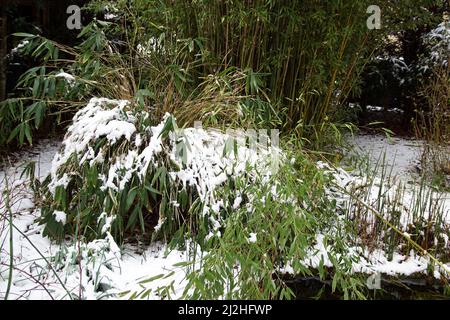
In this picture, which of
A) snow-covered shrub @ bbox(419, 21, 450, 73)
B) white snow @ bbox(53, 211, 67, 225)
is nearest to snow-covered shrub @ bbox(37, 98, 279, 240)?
white snow @ bbox(53, 211, 67, 225)

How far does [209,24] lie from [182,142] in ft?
3.37

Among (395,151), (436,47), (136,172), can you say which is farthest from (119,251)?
(436,47)

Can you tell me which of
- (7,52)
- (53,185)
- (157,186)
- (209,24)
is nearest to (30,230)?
(53,185)

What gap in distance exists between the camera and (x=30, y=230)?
8.36 ft

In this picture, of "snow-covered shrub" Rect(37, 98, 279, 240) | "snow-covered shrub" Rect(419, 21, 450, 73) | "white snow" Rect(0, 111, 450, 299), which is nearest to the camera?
"white snow" Rect(0, 111, 450, 299)

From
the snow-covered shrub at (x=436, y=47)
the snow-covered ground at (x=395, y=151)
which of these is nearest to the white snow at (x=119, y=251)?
the snow-covered ground at (x=395, y=151)

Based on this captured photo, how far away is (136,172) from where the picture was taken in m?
2.38

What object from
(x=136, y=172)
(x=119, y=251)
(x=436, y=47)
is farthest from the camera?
(x=436, y=47)

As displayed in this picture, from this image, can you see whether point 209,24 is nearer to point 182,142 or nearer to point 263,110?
point 263,110

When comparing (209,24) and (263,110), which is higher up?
(209,24)

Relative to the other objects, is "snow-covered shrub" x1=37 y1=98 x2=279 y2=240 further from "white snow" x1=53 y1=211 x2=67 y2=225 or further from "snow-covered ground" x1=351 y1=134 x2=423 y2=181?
"snow-covered ground" x1=351 y1=134 x2=423 y2=181

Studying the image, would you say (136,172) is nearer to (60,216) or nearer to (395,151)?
(60,216)

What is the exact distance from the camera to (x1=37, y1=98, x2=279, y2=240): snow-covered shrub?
7.68ft

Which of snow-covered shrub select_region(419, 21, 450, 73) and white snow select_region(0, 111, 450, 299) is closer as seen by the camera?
white snow select_region(0, 111, 450, 299)
